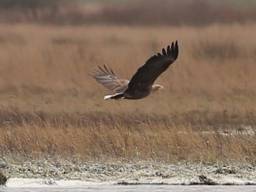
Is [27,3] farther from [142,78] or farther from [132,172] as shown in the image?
[142,78]

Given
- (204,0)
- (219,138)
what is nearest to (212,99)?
(219,138)

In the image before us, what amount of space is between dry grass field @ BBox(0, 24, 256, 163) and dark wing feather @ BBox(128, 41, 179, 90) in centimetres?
119

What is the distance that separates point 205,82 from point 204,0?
17.9ft

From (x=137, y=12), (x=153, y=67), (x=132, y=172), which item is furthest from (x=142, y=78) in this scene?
(x=137, y=12)

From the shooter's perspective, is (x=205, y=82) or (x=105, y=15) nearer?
(x=205, y=82)

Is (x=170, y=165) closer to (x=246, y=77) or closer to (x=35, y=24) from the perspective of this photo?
(x=246, y=77)

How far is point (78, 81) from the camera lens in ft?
55.8

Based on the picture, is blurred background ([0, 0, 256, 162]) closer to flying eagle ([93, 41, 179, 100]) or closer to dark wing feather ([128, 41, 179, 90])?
flying eagle ([93, 41, 179, 100])

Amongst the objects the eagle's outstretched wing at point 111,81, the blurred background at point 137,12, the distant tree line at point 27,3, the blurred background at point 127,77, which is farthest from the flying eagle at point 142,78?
the distant tree line at point 27,3

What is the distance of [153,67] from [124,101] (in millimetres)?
4661

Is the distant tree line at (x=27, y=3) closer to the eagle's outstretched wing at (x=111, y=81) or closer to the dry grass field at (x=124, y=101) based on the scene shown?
the dry grass field at (x=124, y=101)

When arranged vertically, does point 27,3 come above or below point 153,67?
below

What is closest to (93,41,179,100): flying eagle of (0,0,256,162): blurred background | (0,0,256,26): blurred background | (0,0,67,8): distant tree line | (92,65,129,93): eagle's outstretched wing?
(92,65,129,93): eagle's outstretched wing

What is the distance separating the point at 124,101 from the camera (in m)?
15.1
